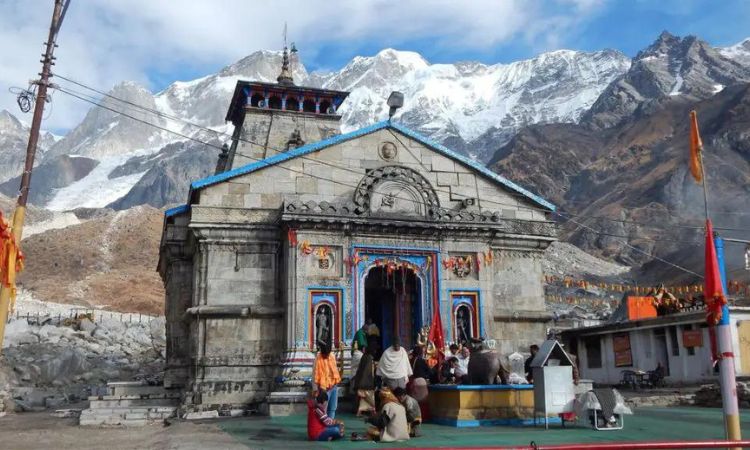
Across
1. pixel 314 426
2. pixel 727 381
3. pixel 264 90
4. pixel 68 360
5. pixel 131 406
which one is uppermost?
pixel 264 90

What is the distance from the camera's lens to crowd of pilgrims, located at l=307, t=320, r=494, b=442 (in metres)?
12.3

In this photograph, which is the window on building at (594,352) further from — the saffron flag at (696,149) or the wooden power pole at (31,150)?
the wooden power pole at (31,150)

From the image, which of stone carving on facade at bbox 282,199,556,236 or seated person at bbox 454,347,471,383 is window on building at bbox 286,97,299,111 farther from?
seated person at bbox 454,347,471,383

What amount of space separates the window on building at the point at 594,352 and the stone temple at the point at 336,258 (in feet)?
40.6

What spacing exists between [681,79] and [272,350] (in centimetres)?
16126

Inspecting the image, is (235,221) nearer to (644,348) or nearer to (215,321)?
(215,321)

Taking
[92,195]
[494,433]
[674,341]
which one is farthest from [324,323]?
[92,195]

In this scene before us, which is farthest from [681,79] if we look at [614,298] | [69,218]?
[69,218]

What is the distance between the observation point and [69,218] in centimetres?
11750

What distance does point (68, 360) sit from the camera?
30.6 m

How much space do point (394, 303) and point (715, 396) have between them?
9950 millimetres

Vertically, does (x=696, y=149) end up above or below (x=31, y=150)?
below

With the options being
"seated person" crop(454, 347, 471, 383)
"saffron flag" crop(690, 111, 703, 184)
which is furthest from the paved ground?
"saffron flag" crop(690, 111, 703, 184)

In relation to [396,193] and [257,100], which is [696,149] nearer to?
[396,193]
